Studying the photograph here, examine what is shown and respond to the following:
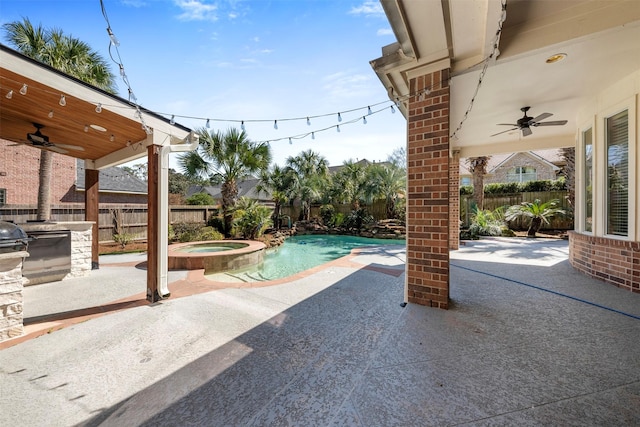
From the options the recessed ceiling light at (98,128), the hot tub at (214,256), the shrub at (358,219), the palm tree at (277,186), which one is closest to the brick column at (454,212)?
the hot tub at (214,256)

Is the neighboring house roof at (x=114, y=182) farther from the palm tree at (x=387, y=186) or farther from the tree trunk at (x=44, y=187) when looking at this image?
the palm tree at (x=387, y=186)

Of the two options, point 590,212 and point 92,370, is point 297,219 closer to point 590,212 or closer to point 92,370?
point 590,212

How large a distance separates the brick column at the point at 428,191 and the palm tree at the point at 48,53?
758 cm

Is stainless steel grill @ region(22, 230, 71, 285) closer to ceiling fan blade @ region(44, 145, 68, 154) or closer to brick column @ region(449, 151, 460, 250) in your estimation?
ceiling fan blade @ region(44, 145, 68, 154)

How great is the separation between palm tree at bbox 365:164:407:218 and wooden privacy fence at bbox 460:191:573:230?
310cm

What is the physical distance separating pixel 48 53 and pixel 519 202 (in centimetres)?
1859

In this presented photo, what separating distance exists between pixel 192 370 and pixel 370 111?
149 inches

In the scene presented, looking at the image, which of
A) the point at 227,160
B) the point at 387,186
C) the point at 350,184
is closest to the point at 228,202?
the point at 227,160

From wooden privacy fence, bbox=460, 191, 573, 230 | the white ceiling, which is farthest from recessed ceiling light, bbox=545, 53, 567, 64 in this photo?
wooden privacy fence, bbox=460, 191, 573, 230

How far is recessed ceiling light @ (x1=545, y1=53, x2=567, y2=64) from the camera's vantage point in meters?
2.82

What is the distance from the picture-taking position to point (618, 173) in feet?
12.4

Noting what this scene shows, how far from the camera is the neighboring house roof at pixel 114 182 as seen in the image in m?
12.4

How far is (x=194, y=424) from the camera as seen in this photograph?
1413mm

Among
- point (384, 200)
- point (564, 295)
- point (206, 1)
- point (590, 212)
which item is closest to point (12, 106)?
point (206, 1)
